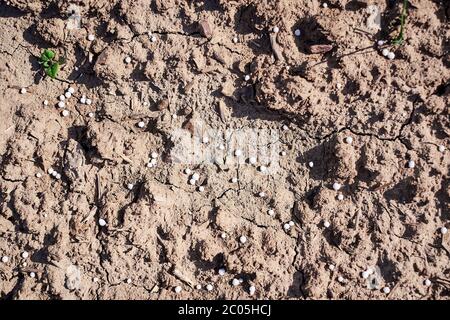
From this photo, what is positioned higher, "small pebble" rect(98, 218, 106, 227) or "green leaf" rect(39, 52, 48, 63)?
"green leaf" rect(39, 52, 48, 63)

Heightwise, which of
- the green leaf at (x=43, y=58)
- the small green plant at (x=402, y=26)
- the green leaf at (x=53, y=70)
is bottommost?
the green leaf at (x=53, y=70)

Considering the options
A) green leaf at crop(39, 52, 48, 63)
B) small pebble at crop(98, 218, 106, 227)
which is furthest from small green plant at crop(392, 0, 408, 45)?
green leaf at crop(39, 52, 48, 63)

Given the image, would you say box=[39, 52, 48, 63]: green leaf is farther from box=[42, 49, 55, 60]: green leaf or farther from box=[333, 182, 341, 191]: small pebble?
box=[333, 182, 341, 191]: small pebble

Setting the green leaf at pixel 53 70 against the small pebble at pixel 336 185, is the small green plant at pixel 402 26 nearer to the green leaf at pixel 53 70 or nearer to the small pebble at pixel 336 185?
the small pebble at pixel 336 185

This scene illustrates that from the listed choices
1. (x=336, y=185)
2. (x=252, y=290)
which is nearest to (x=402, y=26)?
(x=336, y=185)

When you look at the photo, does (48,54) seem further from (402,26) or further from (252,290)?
(402,26)

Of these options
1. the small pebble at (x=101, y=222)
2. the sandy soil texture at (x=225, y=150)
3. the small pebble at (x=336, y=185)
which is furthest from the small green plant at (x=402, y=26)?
the small pebble at (x=101, y=222)
